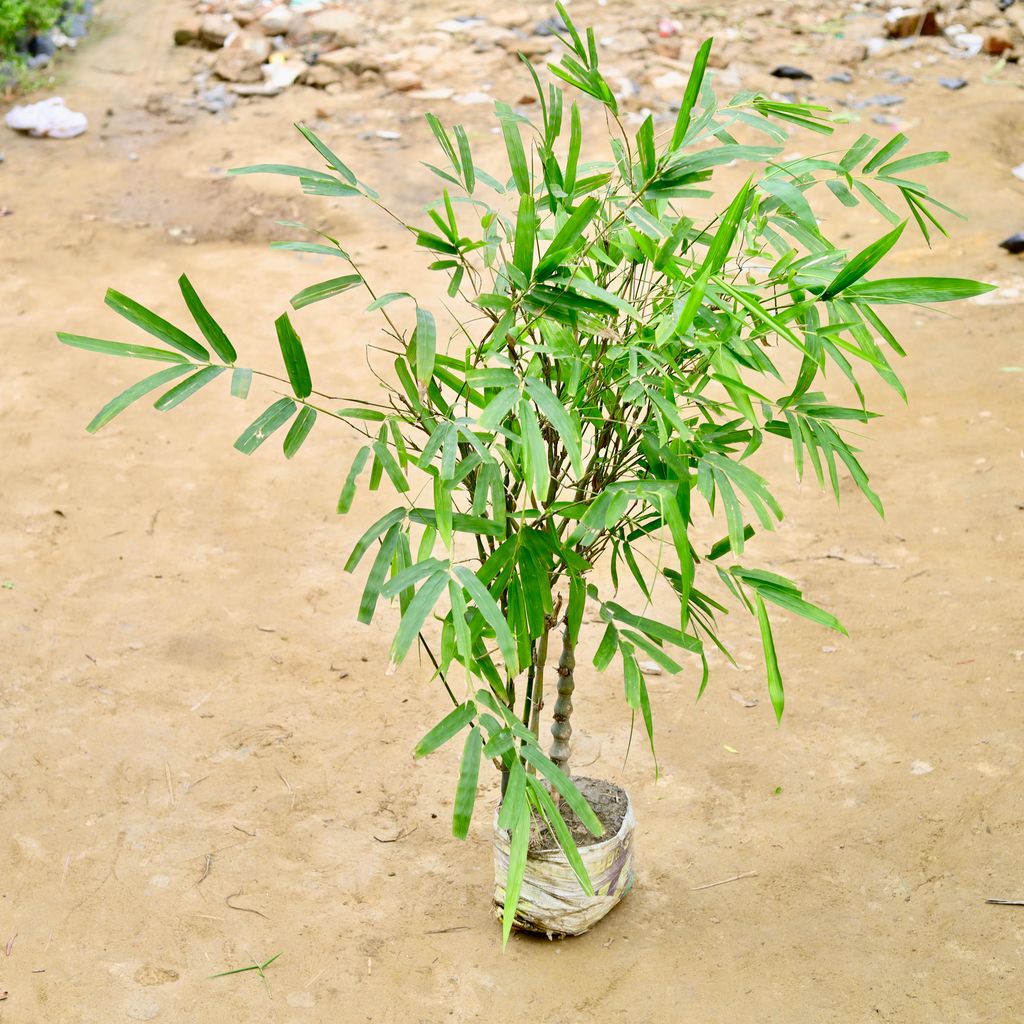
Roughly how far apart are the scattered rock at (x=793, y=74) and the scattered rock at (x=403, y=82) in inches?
79.7

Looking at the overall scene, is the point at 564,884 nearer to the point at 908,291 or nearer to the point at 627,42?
the point at 908,291

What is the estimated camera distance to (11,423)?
13.4 ft

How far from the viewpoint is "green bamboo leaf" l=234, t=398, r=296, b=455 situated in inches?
72.0

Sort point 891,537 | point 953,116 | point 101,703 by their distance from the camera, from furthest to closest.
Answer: point 953,116, point 891,537, point 101,703

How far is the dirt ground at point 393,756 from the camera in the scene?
2217 mm

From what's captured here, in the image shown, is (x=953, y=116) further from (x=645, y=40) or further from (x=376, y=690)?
→ (x=376, y=690)

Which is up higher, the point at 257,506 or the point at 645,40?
the point at 645,40

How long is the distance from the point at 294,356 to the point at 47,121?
5.22 meters

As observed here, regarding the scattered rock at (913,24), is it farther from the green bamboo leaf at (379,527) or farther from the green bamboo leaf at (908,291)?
the green bamboo leaf at (379,527)

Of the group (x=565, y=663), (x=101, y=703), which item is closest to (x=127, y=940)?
(x=101, y=703)

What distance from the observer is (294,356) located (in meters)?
1.83

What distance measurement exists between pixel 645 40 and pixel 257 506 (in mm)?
4506

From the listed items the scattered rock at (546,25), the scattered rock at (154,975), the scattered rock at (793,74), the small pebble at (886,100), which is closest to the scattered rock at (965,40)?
the small pebble at (886,100)

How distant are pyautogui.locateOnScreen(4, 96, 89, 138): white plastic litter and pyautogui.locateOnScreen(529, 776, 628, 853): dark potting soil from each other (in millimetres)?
5233
